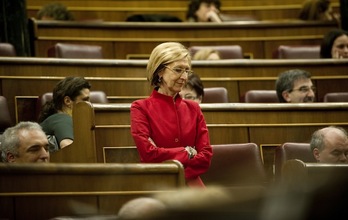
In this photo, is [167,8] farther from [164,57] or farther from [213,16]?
[164,57]

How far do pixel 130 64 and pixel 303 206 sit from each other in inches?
69.7

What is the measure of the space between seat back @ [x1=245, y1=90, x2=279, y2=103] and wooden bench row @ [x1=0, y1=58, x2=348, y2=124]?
10 centimetres

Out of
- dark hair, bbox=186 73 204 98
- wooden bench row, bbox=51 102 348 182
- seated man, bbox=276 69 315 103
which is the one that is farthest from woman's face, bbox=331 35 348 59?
dark hair, bbox=186 73 204 98

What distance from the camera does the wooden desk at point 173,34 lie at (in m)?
2.62

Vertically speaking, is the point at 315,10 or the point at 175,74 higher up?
the point at 315,10

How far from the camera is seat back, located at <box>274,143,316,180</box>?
155 centimetres

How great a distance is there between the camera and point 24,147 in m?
1.32

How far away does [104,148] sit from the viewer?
5.37 feet

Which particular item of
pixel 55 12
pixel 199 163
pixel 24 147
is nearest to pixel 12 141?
pixel 24 147

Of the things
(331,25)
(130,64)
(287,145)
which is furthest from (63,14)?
(287,145)

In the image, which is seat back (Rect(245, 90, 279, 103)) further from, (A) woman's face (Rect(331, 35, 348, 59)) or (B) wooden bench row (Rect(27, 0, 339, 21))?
(B) wooden bench row (Rect(27, 0, 339, 21))

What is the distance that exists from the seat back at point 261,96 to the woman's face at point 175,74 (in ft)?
2.33

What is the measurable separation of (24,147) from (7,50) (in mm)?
1001

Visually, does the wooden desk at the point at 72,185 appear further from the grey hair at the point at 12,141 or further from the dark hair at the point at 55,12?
the dark hair at the point at 55,12
